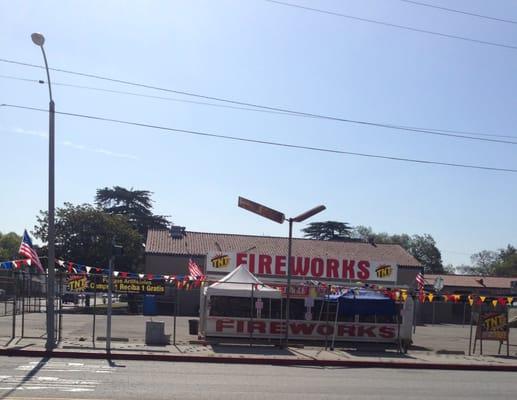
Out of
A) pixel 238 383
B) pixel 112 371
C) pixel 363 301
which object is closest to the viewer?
pixel 238 383

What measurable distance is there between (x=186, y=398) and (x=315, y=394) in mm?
2569

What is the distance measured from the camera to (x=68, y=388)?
11164 millimetres

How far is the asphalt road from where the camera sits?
11.1 meters

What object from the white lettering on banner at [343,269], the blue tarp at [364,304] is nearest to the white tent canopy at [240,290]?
the blue tarp at [364,304]

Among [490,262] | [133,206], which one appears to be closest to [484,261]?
[490,262]

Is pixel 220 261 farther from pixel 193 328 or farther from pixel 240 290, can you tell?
pixel 240 290

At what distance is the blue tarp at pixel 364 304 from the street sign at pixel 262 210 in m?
3.57

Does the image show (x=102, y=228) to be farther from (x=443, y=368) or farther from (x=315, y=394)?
(x=315, y=394)

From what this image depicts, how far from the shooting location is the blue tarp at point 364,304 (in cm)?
2291

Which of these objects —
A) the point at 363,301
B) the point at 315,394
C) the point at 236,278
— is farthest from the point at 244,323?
the point at 315,394

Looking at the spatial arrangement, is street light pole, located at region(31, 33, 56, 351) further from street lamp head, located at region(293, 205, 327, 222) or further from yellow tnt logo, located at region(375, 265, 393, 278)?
yellow tnt logo, located at region(375, 265, 393, 278)

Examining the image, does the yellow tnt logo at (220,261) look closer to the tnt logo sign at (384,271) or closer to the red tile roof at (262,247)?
the tnt logo sign at (384,271)

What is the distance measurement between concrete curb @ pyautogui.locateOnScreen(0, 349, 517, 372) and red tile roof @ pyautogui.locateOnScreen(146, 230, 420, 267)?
37355 millimetres

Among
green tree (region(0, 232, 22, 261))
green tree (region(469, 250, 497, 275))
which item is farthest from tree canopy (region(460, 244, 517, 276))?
green tree (region(0, 232, 22, 261))
